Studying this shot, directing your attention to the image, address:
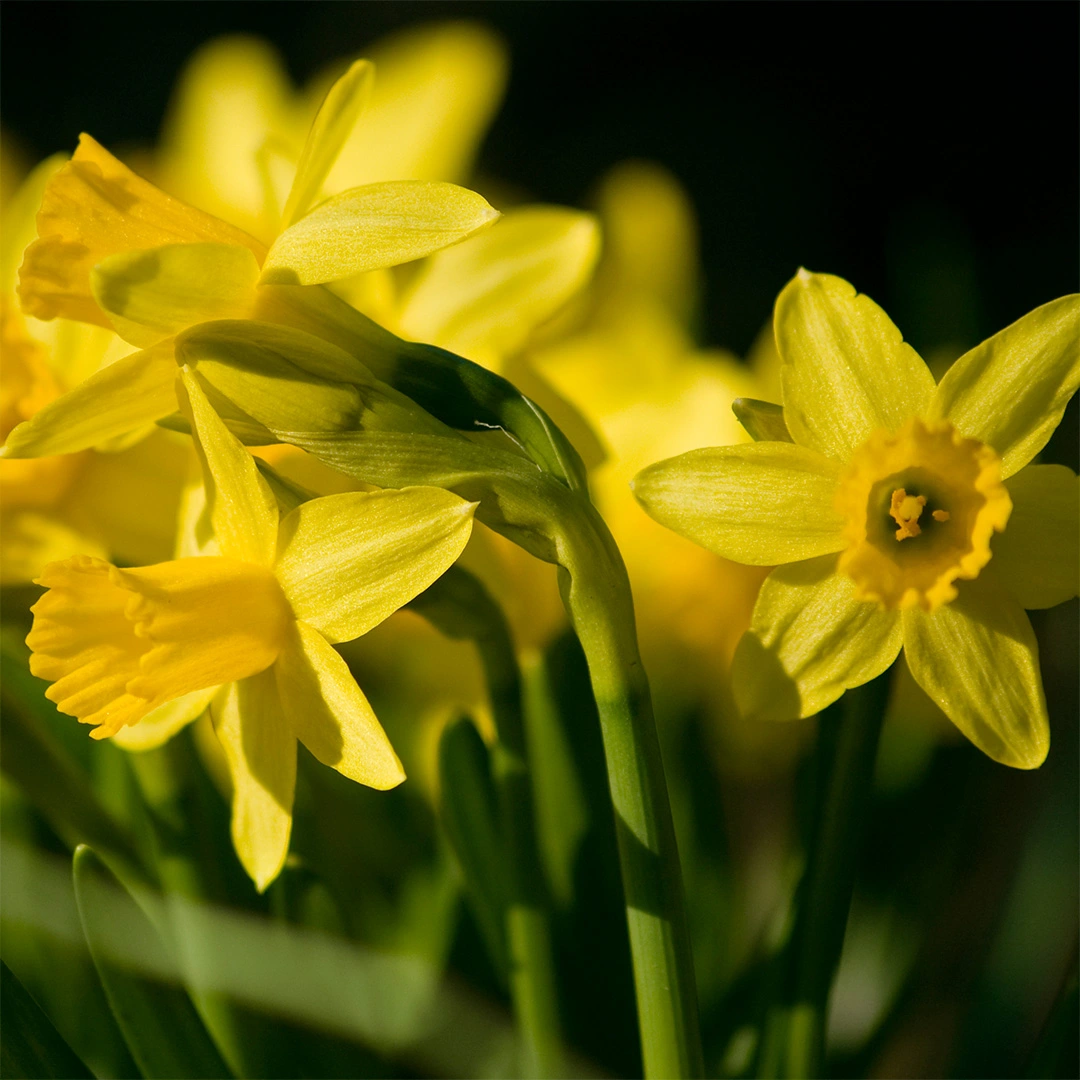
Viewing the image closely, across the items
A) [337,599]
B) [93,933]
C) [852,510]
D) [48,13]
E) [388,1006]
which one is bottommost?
[388,1006]

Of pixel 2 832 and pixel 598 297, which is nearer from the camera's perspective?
pixel 2 832

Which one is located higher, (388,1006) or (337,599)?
(337,599)

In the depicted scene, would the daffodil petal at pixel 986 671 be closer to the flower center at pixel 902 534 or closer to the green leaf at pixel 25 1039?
the flower center at pixel 902 534

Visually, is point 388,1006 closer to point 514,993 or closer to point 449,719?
point 514,993

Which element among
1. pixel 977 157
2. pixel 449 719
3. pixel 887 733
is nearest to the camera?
pixel 449 719

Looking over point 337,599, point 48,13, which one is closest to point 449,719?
point 337,599

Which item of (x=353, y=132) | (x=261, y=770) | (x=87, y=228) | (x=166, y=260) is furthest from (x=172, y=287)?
(x=353, y=132)
